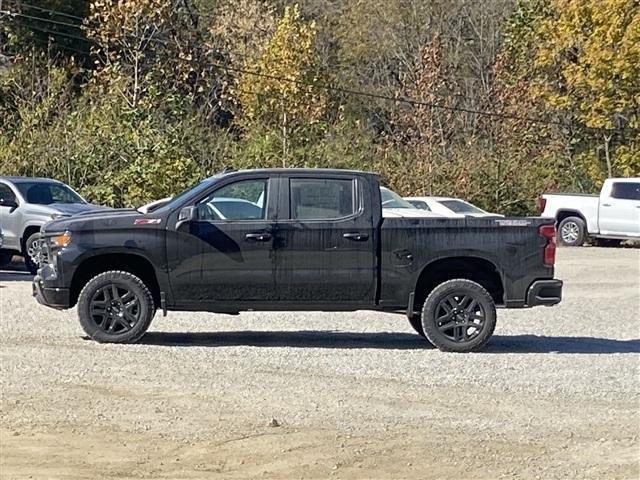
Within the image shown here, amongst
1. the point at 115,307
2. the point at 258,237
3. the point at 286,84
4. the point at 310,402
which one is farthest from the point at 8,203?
the point at 286,84

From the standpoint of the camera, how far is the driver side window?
41.7ft

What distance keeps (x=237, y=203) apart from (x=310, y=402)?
3.58 meters

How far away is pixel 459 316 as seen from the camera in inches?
508

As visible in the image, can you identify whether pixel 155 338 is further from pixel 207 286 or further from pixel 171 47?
pixel 171 47

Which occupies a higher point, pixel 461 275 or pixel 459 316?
pixel 461 275

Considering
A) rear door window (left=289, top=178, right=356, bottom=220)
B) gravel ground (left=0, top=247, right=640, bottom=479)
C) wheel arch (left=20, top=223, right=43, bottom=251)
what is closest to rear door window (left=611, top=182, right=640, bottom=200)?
wheel arch (left=20, top=223, right=43, bottom=251)

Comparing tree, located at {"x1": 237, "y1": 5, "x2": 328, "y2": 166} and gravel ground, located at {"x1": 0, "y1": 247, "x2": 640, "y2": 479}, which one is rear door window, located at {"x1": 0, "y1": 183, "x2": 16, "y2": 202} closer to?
gravel ground, located at {"x1": 0, "y1": 247, "x2": 640, "y2": 479}

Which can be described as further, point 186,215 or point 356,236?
point 356,236

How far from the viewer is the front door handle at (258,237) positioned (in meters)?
12.6

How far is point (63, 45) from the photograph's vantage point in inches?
1839

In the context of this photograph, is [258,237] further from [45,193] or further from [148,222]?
[45,193]

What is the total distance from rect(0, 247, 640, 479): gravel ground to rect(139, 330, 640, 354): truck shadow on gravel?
3 centimetres

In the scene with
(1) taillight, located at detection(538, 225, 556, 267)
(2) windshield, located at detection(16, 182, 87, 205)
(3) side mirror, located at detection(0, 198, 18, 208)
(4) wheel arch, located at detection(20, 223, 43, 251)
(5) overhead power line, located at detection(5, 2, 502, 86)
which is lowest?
(4) wheel arch, located at detection(20, 223, 43, 251)

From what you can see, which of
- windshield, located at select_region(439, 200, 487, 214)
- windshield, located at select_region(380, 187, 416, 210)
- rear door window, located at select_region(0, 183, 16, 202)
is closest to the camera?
rear door window, located at select_region(0, 183, 16, 202)
